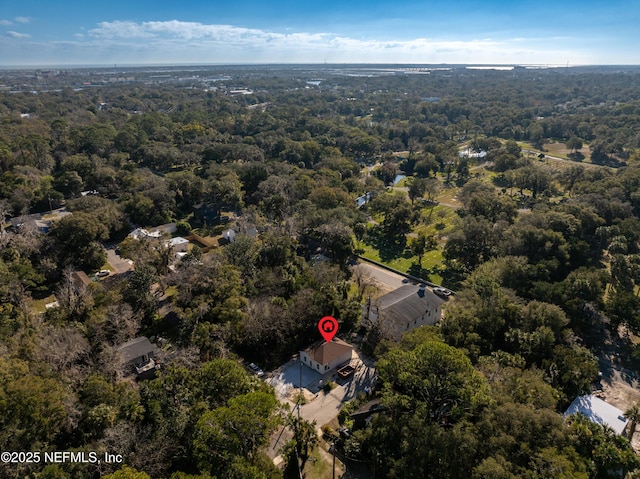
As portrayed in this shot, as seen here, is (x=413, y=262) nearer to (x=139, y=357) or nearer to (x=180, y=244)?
(x=180, y=244)

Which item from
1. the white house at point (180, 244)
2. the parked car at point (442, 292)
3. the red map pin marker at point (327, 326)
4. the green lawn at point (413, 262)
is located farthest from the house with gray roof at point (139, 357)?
the green lawn at point (413, 262)

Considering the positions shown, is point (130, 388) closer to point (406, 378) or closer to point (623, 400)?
point (406, 378)

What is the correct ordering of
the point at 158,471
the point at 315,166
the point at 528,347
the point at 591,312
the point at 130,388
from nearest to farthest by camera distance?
the point at 158,471 < the point at 130,388 < the point at 528,347 < the point at 591,312 < the point at 315,166

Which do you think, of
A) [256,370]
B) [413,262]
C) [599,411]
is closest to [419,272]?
[413,262]

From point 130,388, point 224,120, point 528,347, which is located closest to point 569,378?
point 528,347

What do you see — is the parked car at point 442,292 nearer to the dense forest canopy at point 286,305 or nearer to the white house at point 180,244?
the dense forest canopy at point 286,305

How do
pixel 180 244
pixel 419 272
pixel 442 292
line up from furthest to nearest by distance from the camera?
pixel 180 244 < pixel 419 272 < pixel 442 292
